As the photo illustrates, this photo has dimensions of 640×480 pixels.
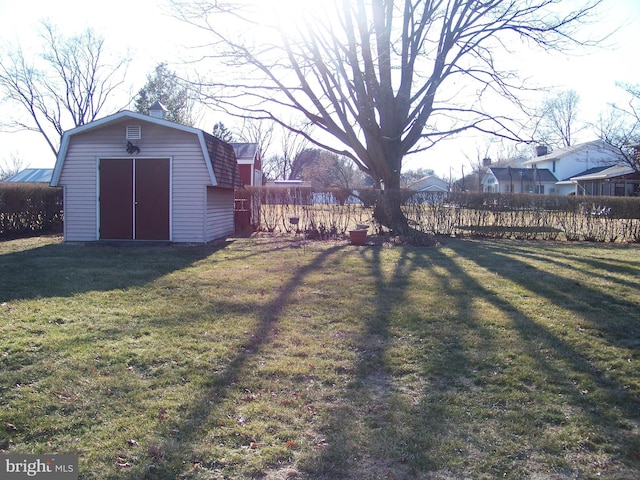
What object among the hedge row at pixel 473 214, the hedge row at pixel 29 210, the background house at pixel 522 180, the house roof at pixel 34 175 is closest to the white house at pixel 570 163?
the background house at pixel 522 180

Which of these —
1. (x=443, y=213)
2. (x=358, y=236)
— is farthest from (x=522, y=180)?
(x=358, y=236)

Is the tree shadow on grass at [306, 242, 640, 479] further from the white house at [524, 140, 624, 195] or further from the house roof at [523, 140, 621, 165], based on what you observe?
the white house at [524, 140, 624, 195]

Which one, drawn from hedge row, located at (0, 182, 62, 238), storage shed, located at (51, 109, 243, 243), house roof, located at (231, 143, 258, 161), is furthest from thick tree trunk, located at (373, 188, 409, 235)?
house roof, located at (231, 143, 258, 161)

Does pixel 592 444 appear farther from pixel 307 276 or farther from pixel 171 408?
pixel 307 276

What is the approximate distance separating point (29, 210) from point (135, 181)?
591 centimetres

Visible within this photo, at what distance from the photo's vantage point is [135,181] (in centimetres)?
1232

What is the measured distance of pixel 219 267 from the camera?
895 centimetres

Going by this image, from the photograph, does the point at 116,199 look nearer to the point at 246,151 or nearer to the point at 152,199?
the point at 152,199

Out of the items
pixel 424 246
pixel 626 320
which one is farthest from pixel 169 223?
pixel 626 320

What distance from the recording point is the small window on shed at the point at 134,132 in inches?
480

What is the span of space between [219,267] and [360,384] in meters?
5.71

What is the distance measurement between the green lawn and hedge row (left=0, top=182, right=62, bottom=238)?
875cm

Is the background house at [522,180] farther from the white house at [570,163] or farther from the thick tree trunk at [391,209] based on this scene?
the thick tree trunk at [391,209]

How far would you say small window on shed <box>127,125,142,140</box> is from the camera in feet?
40.0
